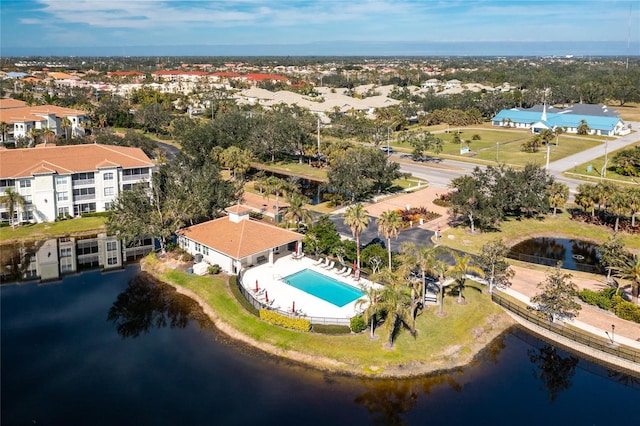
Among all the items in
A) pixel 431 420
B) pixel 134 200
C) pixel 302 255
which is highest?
pixel 134 200

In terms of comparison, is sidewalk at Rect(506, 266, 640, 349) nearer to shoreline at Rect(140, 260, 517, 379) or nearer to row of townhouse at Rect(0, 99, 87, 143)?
shoreline at Rect(140, 260, 517, 379)

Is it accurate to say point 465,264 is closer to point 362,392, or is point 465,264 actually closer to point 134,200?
point 362,392

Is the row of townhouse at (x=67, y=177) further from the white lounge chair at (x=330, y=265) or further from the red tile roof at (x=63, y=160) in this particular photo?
the white lounge chair at (x=330, y=265)

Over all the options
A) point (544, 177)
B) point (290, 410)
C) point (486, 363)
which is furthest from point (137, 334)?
point (544, 177)

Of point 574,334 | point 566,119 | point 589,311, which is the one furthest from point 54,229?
point 566,119

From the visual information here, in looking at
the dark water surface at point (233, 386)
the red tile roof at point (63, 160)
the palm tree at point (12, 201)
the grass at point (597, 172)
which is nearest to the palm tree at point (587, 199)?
the grass at point (597, 172)

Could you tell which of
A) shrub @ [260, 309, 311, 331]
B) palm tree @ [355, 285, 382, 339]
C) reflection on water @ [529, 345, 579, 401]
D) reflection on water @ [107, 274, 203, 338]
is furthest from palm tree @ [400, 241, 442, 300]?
reflection on water @ [107, 274, 203, 338]
